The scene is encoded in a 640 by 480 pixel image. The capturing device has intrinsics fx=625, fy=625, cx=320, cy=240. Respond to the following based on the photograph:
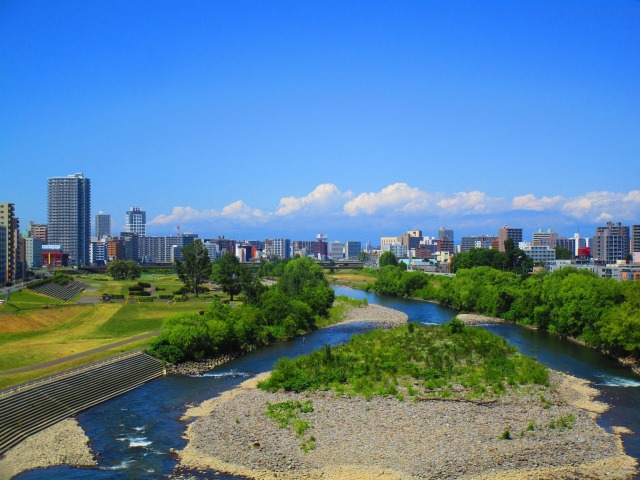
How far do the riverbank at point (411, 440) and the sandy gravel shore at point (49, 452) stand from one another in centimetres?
544

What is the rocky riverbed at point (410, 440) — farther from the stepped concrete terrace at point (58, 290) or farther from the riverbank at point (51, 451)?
the stepped concrete terrace at point (58, 290)

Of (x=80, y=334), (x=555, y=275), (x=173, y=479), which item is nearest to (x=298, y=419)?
(x=173, y=479)

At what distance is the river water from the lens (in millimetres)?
30844

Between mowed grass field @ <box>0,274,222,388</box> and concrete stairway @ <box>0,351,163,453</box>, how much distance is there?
7.81 ft

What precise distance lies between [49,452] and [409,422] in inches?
776

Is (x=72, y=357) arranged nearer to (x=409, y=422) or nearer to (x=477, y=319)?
(x=409, y=422)

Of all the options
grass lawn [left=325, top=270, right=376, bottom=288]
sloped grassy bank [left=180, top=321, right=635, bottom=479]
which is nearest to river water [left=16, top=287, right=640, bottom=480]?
sloped grassy bank [left=180, top=321, right=635, bottom=479]

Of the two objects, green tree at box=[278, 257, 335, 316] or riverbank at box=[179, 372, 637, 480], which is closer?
riverbank at box=[179, 372, 637, 480]

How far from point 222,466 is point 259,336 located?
36.7m

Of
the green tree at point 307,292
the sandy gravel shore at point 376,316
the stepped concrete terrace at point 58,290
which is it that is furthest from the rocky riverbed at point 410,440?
the stepped concrete terrace at point 58,290

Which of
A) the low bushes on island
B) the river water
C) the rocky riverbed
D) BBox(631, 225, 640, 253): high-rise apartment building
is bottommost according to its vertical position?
the river water

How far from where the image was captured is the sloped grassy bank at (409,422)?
99.5 feet

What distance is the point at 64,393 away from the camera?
1609 inches

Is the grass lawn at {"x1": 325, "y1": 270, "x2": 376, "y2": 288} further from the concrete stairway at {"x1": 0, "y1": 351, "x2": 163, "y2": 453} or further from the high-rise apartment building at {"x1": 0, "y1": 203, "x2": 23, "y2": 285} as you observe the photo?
the concrete stairway at {"x1": 0, "y1": 351, "x2": 163, "y2": 453}
